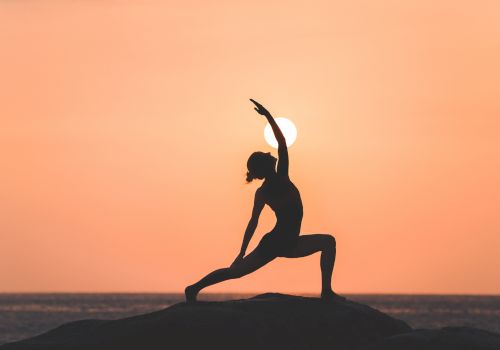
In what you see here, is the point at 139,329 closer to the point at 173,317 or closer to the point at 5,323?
the point at 173,317

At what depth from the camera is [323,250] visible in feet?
68.8

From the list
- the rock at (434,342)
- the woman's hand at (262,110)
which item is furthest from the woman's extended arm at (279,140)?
the rock at (434,342)

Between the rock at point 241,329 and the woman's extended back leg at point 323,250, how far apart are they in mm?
432

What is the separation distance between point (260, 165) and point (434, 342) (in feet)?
12.9

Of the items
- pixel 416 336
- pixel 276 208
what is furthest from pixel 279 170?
pixel 416 336

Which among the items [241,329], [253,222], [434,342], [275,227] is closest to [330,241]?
[275,227]

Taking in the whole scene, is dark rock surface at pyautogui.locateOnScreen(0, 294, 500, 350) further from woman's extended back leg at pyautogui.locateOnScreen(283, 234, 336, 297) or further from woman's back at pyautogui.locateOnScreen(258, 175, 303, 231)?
woman's back at pyautogui.locateOnScreen(258, 175, 303, 231)

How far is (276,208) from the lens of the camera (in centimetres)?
2055

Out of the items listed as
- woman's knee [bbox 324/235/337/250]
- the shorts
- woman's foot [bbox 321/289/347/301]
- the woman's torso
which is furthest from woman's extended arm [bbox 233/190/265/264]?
woman's foot [bbox 321/289/347/301]

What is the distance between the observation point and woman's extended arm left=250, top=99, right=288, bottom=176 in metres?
19.7

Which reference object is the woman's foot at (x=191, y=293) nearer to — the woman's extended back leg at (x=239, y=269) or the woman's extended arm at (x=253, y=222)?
the woman's extended back leg at (x=239, y=269)

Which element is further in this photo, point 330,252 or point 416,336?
point 330,252

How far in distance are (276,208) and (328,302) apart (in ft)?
5.48

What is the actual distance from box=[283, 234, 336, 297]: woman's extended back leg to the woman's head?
1.20 m
